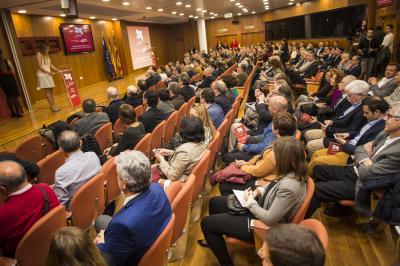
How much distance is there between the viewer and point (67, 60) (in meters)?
11.0

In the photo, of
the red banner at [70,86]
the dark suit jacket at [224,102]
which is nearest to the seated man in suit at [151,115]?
the dark suit jacket at [224,102]

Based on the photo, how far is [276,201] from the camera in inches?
70.8

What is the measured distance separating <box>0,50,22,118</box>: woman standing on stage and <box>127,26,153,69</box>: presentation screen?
851 centimetres

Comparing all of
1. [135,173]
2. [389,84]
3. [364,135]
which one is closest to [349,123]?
[364,135]

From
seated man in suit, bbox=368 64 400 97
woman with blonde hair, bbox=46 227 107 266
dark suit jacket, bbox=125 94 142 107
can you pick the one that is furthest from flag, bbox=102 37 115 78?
woman with blonde hair, bbox=46 227 107 266

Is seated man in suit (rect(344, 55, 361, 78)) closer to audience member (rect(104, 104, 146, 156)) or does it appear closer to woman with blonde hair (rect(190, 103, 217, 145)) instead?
woman with blonde hair (rect(190, 103, 217, 145))

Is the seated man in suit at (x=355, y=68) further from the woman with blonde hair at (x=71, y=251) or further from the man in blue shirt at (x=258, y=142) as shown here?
the woman with blonde hair at (x=71, y=251)

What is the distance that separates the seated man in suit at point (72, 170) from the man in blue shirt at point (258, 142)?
155cm

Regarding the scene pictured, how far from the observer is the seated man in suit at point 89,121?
13.6 feet

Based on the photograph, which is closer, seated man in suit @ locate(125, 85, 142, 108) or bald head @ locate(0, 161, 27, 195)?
bald head @ locate(0, 161, 27, 195)

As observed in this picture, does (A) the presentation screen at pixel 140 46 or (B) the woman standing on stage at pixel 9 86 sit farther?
(A) the presentation screen at pixel 140 46

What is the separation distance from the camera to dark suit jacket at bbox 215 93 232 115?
4559mm

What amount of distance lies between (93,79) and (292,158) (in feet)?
39.5

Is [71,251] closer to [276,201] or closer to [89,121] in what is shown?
[276,201]
